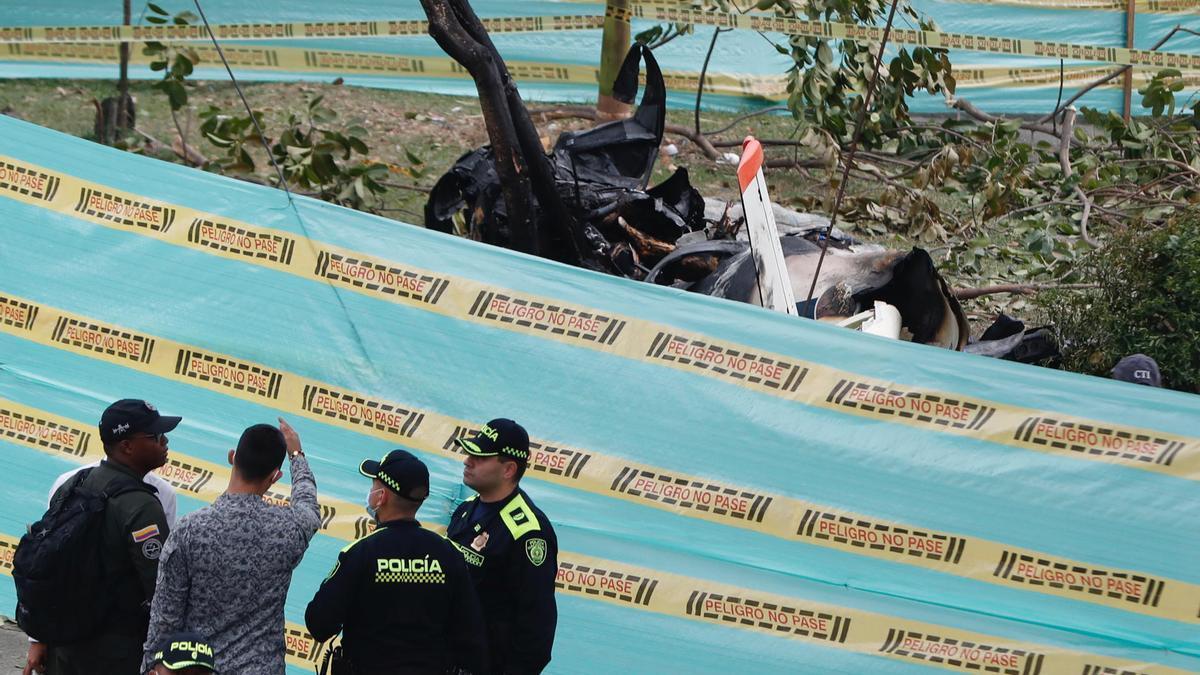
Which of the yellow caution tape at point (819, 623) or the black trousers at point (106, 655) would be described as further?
the yellow caution tape at point (819, 623)

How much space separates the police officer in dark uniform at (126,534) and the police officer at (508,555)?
91cm

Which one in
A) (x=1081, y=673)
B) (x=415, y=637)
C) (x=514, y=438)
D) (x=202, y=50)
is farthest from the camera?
(x=202, y=50)

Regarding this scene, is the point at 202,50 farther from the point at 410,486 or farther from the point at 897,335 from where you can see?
the point at 410,486

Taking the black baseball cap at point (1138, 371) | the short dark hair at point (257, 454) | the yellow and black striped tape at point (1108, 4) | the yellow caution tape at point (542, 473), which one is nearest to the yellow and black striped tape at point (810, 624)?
the yellow caution tape at point (542, 473)

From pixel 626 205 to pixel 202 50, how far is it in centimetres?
553

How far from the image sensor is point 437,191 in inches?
314

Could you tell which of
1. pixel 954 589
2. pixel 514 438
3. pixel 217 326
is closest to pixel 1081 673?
pixel 954 589

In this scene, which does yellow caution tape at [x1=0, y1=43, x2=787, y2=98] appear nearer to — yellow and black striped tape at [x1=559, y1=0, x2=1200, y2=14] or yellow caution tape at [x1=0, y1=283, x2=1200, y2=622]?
yellow and black striped tape at [x1=559, y1=0, x2=1200, y2=14]

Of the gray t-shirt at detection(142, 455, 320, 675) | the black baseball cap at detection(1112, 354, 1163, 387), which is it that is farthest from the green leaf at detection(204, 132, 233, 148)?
the black baseball cap at detection(1112, 354, 1163, 387)

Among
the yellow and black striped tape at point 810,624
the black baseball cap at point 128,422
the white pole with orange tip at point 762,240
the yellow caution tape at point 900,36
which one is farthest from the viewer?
the yellow caution tape at point 900,36

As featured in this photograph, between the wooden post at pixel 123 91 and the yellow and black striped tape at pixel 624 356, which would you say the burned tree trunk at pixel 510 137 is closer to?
the yellow and black striped tape at pixel 624 356

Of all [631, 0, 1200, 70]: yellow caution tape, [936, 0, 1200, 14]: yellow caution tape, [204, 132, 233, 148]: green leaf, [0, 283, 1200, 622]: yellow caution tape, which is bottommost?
[0, 283, 1200, 622]: yellow caution tape

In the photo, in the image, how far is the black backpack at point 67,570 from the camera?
4.06 meters

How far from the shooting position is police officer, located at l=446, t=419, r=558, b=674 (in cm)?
413
